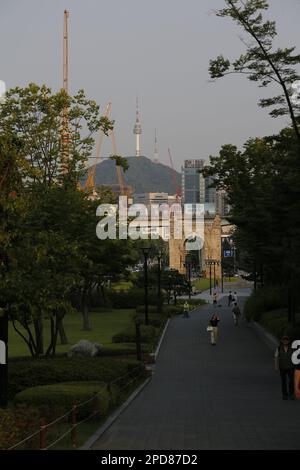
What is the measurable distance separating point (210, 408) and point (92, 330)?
34080 mm

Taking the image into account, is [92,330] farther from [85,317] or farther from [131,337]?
[131,337]

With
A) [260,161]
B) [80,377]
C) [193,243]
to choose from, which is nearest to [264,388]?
[80,377]

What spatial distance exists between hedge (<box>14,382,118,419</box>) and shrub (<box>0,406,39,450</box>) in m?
0.54

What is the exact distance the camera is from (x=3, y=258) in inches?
742

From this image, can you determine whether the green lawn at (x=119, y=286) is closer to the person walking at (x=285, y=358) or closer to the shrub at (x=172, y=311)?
the shrub at (x=172, y=311)

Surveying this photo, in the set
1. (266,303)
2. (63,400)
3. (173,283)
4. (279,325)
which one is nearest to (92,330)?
(266,303)

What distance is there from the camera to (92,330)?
174 feet

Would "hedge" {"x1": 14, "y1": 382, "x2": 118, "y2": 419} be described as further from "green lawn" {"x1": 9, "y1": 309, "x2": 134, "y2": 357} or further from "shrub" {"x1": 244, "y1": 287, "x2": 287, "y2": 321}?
"shrub" {"x1": 244, "y1": 287, "x2": 287, "y2": 321}

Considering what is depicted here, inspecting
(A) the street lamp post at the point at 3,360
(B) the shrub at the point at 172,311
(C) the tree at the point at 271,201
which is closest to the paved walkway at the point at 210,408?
(A) the street lamp post at the point at 3,360

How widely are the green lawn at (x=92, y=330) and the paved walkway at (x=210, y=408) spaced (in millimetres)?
5501

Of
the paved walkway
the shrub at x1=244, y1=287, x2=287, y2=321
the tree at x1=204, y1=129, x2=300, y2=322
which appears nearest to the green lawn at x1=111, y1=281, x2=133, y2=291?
the shrub at x1=244, y1=287, x2=287, y2=321

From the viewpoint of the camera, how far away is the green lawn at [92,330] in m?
40.8

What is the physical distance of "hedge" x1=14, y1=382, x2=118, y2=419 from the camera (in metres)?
17.0

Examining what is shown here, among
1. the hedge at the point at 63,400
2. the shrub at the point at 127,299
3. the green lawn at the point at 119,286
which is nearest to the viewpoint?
the hedge at the point at 63,400
